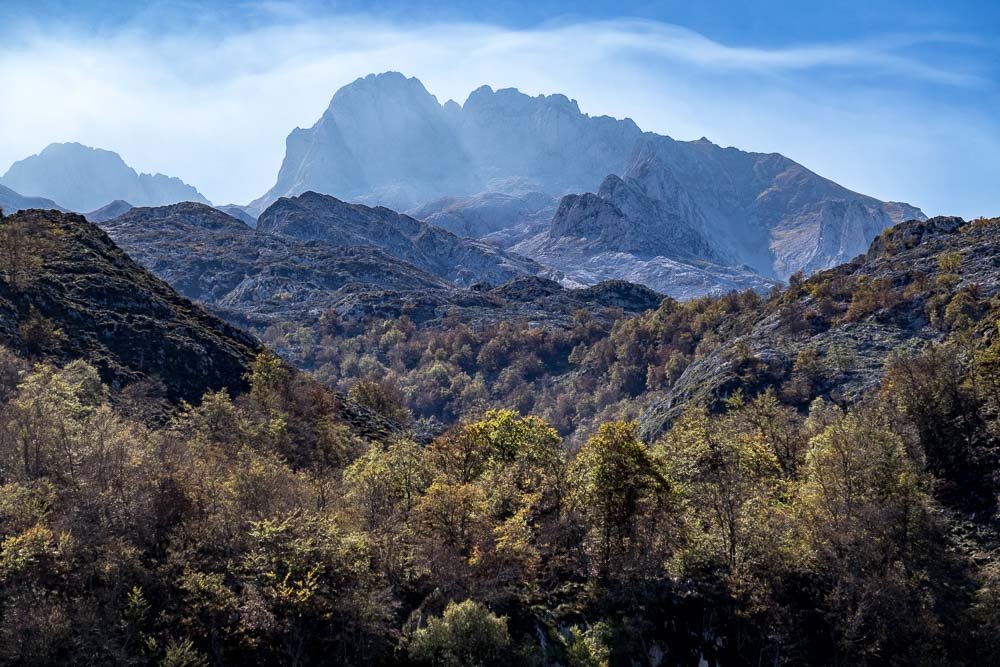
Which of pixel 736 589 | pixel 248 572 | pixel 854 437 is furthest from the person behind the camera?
pixel 854 437

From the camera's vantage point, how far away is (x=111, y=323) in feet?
360

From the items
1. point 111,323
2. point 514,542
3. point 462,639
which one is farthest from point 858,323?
point 111,323

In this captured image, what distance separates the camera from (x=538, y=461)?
67.8 meters

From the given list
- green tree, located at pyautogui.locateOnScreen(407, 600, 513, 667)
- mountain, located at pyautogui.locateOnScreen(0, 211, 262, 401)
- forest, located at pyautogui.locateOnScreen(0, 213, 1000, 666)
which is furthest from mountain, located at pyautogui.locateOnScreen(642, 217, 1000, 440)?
green tree, located at pyautogui.locateOnScreen(407, 600, 513, 667)

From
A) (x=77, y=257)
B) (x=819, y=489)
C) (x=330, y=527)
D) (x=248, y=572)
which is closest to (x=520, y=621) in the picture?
(x=330, y=527)

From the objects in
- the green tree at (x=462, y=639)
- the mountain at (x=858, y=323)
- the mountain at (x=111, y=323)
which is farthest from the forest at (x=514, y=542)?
the mountain at (x=858, y=323)

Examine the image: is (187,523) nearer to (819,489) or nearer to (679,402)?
(819,489)

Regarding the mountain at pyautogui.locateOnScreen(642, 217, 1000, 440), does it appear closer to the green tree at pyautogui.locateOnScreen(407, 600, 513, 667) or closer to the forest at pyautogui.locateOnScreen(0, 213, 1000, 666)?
the forest at pyautogui.locateOnScreen(0, 213, 1000, 666)

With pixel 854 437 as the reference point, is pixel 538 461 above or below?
below

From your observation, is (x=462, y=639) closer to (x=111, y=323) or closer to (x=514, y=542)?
(x=514, y=542)

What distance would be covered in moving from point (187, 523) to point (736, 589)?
44374mm

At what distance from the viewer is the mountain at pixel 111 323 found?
99.0m

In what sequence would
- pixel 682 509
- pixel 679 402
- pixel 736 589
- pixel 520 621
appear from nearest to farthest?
pixel 520 621 → pixel 736 589 → pixel 682 509 → pixel 679 402

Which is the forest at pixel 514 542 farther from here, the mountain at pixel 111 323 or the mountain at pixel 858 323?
the mountain at pixel 858 323
